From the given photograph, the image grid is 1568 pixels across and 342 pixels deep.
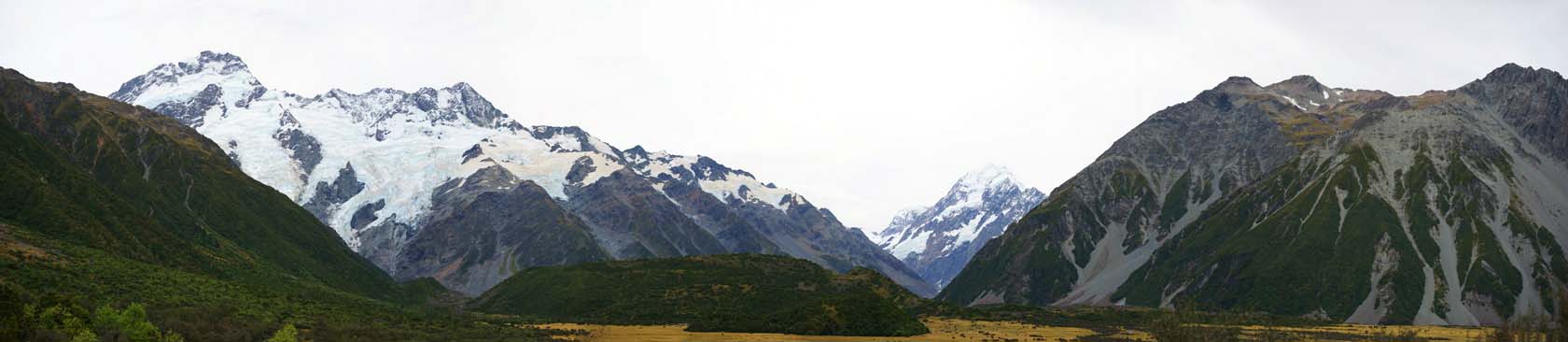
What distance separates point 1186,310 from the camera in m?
119

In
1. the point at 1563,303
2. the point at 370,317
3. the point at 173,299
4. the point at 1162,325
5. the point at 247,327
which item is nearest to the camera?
the point at 1162,325

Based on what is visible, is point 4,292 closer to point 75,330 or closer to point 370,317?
point 75,330

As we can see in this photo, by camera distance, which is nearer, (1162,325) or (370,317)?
(1162,325)

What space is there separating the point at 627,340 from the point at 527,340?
15427 mm

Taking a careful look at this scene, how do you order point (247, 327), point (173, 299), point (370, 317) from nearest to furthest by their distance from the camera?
point (247, 327), point (173, 299), point (370, 317)

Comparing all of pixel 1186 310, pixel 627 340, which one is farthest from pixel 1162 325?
pixel 627 340

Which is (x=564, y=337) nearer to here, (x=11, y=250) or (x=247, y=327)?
(x=247, y=327)

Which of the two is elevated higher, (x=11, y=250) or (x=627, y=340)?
(x=11, y=250)

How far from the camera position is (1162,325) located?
119125 millimetres

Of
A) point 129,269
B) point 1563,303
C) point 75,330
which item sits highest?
point 129,269

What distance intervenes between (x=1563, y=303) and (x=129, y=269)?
193339 mm

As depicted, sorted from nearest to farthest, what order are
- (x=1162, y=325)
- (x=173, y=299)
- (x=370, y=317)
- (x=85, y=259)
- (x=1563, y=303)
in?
(x=1162, y=325) → (x=1563, y=303) → (x=173, y=299) → (x=85, y=259) → (x=370, y=317)

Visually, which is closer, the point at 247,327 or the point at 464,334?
the point at 247,327

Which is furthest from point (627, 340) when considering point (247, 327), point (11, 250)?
point (11, 250)
